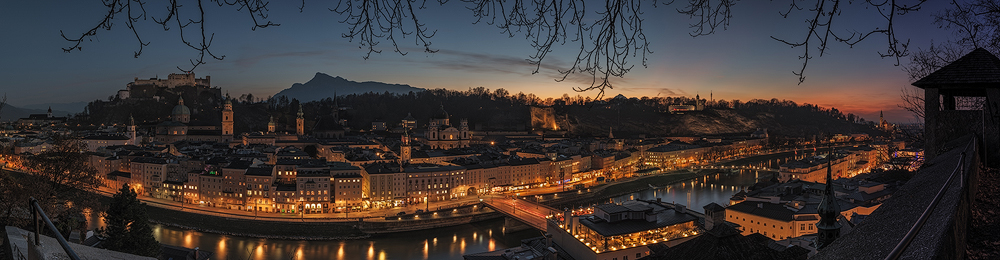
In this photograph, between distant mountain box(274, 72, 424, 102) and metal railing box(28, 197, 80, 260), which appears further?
distant mountain box(274, 72, 424, 102)

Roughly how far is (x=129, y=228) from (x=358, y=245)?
4.89 metres

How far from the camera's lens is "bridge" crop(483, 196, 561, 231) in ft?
44.4

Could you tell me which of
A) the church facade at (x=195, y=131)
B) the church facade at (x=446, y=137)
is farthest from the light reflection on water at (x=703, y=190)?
the church facade at (x=195, y=131)

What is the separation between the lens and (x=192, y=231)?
13078 mm

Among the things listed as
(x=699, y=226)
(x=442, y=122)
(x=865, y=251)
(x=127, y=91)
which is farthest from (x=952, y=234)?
(x=127, y=91)

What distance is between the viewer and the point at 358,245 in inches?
492

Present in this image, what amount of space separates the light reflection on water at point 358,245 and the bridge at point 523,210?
36 cm

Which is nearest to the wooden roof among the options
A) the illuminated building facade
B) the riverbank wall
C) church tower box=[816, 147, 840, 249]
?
church tower box=[816, 147, 840, 249]

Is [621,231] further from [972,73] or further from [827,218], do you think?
[972,73]

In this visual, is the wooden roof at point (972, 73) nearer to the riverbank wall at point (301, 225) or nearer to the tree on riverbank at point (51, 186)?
the tree on riverbank at point (51, 186)

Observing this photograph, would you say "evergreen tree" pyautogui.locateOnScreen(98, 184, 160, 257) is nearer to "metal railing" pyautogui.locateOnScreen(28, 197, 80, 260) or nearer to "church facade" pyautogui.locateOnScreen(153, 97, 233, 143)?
"metal railing" pyautogui.locateOnScreen(28, 197, 80, 260)

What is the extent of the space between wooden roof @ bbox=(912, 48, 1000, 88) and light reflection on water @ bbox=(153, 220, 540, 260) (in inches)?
395

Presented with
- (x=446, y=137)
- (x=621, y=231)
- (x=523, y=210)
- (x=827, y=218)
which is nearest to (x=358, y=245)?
(x=523, y=210)

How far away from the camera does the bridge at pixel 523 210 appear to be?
1352 centimetres
